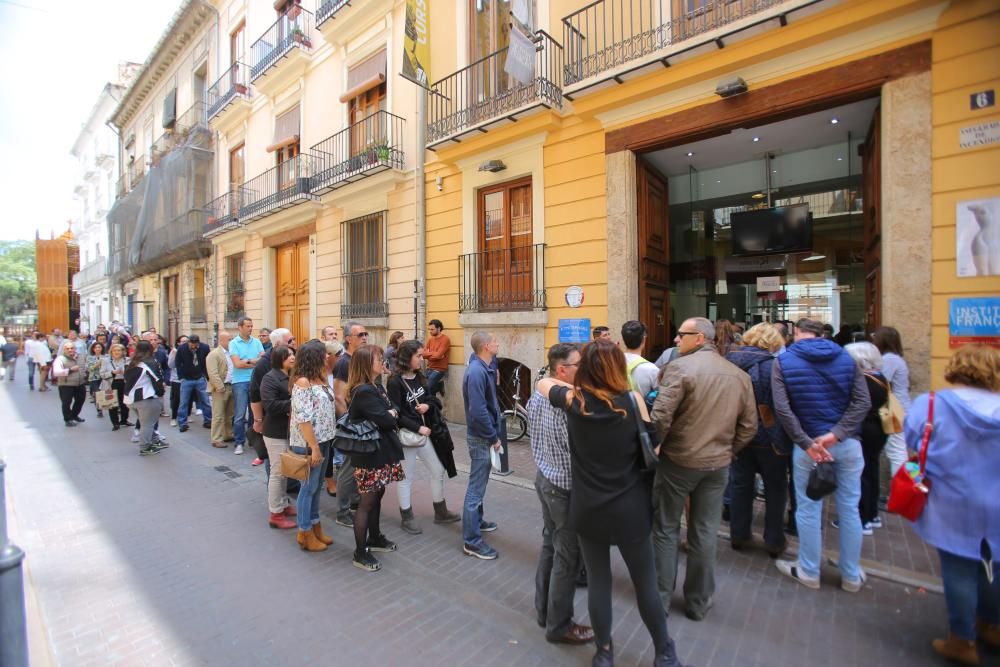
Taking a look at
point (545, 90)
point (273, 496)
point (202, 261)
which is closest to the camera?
point (273, 496)

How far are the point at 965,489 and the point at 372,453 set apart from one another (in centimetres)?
378

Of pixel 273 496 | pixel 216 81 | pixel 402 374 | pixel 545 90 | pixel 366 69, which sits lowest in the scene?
pixel 273 496

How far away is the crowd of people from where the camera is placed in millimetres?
2471

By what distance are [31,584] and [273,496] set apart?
1.69 m

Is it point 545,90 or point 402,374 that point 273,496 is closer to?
point 402,374

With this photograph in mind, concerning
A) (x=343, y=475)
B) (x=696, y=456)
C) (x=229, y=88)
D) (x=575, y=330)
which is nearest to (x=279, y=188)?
(x=229, y=88)

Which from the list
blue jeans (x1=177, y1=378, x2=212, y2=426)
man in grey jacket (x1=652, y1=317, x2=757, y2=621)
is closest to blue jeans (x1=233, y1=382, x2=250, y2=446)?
blue jeans (x1=177, y1=378, x2=212, y2=426)

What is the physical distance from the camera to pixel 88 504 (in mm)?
5230

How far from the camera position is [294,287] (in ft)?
44.8

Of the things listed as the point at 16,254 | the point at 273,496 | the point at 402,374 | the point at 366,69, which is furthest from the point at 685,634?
the point at 16,254

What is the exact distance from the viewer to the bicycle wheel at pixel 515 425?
7.83 m

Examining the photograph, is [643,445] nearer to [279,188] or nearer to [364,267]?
[364,267]

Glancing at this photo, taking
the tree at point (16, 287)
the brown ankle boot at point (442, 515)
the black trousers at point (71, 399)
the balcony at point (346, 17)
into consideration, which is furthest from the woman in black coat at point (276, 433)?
the tree at point (16, 287)

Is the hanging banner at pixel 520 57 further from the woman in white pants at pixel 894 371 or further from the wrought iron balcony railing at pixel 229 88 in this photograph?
the wrought iron balcony railing at pixel 229 88
